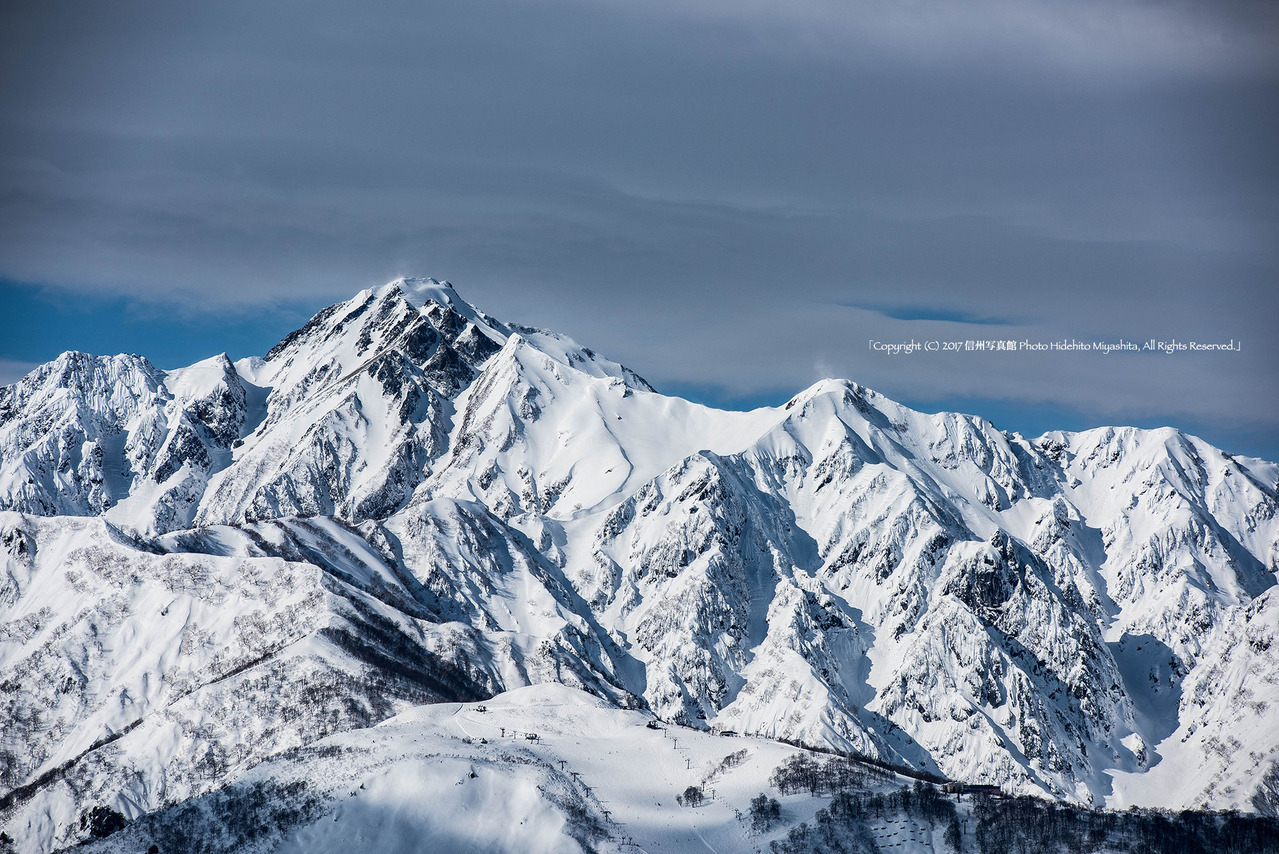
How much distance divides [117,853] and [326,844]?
34179 millimetres

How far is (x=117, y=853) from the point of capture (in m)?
200

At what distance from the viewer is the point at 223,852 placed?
198m

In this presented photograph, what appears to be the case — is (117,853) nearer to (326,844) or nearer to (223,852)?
(223,852)

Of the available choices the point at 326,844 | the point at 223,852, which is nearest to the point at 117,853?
the point at 223,852

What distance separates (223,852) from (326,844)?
54.1ft

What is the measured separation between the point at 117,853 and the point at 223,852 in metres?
17.8

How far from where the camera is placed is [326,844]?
199m
